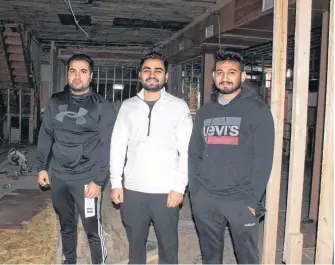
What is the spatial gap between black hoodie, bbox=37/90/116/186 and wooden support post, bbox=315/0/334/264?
1.51 meters

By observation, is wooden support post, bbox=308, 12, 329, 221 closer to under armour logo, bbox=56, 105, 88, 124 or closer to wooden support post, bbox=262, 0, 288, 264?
wooden support post, bbox=262, 0, 288, 264

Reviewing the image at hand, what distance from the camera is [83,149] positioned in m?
2.65

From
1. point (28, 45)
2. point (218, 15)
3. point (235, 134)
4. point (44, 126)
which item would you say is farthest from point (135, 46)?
point (235, 134)

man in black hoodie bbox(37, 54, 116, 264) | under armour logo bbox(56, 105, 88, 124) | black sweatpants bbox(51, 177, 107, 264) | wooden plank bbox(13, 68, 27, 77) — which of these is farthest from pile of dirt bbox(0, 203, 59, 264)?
wooden plank bbox(13, 68, 27, 77)

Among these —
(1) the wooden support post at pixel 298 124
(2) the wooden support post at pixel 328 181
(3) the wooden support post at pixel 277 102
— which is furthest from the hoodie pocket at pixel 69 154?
(2) the wooden support post at pixel 328 181

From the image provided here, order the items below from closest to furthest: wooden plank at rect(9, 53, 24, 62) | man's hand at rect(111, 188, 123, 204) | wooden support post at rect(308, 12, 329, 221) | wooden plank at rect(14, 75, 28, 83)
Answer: man's hand at rect(111, 188, 123, 204)
wooden support post at rect(308, 12, 329, 221)
wooden plank at rect(9, 53, 24, 62)
wooden plank at rect(14, 75, 28, 83)

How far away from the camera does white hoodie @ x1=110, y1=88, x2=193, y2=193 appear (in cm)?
242

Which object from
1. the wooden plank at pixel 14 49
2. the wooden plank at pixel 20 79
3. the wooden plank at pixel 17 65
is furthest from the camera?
the wooden plank at pixel 20 79

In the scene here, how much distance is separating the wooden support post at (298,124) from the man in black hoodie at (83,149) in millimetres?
1358

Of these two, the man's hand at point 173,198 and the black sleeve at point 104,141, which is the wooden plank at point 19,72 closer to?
the black sleeve at point 104,141

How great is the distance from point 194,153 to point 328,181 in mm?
896

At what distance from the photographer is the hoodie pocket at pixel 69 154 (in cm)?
263

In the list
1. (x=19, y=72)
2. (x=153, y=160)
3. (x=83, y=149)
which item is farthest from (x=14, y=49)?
(x=153, y=160)

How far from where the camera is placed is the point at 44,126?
9.13 feet
